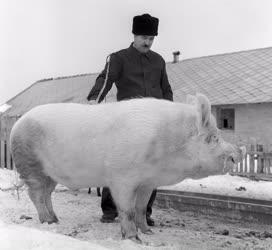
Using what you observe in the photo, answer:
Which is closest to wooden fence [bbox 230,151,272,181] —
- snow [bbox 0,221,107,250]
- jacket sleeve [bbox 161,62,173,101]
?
jacket sleeve [bbox 161,62,173,101]

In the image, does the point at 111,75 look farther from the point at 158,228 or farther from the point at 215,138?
the point at 158,228

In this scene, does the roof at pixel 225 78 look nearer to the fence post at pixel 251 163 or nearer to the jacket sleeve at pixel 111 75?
the fence post at pixel 251 163

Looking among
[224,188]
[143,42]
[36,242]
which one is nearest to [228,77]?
[224,188]

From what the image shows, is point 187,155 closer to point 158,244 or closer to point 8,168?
point 158,244

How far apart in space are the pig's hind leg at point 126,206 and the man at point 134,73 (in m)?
1.20

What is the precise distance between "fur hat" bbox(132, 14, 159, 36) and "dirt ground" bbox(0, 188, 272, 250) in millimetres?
2028

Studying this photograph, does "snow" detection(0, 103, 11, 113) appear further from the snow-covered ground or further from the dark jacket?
the dark jacket

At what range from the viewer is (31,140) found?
15.2 ft

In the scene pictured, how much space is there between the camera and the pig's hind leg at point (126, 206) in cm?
397

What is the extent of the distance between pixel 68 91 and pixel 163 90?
74.5ft

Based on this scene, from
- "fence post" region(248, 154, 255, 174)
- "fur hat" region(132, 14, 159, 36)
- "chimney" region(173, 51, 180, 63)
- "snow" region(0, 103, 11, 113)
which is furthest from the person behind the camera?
"snow" region(0, 103, 11, 113)

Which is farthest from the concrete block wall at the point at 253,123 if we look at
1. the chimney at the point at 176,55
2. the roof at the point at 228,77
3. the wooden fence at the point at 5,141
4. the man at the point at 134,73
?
the man at the point at 134,73

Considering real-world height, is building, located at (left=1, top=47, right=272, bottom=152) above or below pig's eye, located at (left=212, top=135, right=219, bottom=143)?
below

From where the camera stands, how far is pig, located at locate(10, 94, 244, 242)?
3965 mm
